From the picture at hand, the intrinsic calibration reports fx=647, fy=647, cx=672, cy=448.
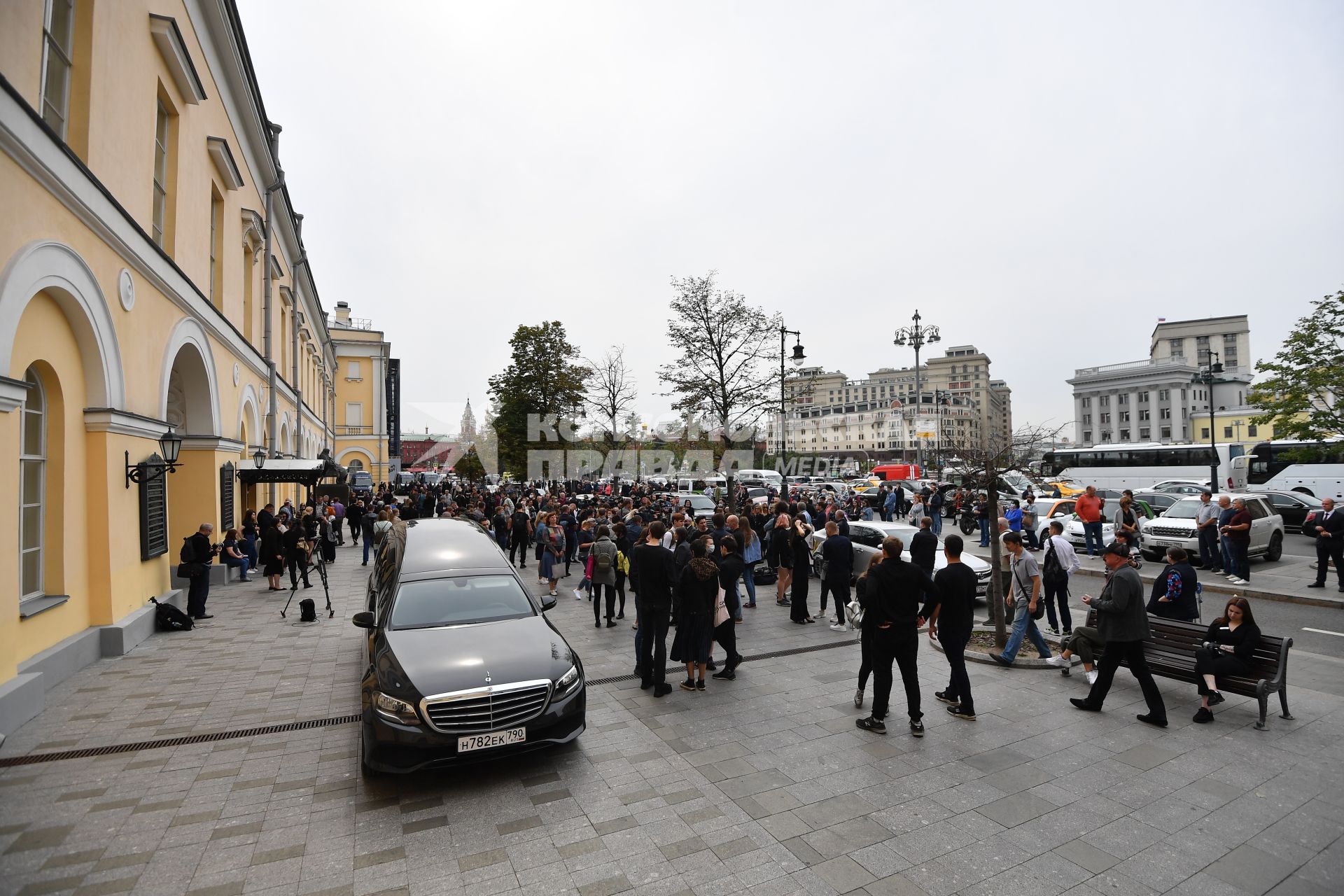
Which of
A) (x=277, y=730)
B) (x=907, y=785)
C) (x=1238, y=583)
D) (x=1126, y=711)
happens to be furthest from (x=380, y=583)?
(x=1238, y=583)

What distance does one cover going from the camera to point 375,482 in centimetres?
4809

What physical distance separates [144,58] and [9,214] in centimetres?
511

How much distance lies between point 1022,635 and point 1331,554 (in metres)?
8.43

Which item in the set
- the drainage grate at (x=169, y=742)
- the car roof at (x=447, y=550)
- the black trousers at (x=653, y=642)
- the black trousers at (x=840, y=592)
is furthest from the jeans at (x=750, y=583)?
the drainage grate at (x=169, y=742)

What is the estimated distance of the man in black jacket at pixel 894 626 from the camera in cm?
582

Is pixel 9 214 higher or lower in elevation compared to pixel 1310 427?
higher

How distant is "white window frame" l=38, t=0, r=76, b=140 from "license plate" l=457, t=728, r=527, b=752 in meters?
7.74

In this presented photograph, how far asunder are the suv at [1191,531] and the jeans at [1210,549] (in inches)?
20.5

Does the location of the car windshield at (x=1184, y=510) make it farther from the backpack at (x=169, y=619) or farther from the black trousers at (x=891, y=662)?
the backpack at (x=169, y=619)

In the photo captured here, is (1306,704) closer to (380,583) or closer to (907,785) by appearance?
(907,785)

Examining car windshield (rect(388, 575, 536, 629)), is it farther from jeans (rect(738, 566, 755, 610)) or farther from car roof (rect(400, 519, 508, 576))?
jeans (rect(738, 566, 755, 610))

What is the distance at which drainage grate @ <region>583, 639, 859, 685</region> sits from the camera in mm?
7484

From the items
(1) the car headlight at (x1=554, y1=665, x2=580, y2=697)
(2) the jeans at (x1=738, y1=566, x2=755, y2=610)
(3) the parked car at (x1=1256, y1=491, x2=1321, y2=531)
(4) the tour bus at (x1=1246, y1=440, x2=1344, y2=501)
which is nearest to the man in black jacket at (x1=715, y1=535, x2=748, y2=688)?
(1) the car headlight at (x1=554, y1=665, x2=580, y2=697)

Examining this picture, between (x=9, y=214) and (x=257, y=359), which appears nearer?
(x=9, y=214)
